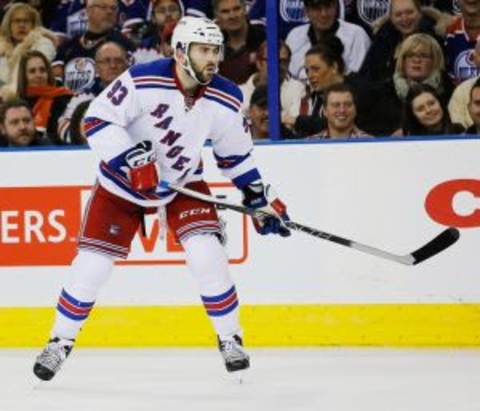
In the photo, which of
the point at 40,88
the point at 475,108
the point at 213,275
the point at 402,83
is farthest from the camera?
the point at 40,88

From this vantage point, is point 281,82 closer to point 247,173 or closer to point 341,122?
point 341,122

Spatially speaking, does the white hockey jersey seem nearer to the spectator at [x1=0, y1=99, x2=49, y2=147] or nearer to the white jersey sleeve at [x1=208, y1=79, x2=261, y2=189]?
the white jersey sleeve at [x1=208, y1=79, x2=261, y2=189]

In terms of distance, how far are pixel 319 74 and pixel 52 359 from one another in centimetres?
194

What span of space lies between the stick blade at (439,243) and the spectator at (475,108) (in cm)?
96

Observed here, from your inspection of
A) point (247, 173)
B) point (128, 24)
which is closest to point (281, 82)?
point (128, 24)

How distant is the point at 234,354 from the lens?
4938 mm

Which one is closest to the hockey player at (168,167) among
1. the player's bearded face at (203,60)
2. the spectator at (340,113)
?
the player's bearded face at (203,60)

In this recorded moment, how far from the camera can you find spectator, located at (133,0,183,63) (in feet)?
22.0

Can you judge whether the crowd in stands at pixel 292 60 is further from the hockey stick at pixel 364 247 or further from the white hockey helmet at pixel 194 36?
the white hockey helmet at pixel 194 36

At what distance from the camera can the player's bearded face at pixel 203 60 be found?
478 centimetres

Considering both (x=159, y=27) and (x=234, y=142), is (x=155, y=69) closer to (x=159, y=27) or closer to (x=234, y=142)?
(x=234, y=142)

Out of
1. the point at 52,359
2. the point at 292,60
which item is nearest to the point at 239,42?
the point at 292,60

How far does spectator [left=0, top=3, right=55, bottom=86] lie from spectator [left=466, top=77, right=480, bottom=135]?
201 centimetres

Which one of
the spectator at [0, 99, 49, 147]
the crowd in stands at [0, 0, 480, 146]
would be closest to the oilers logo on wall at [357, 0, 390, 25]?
the crowd in stands at [0, 0, 480, 146]
